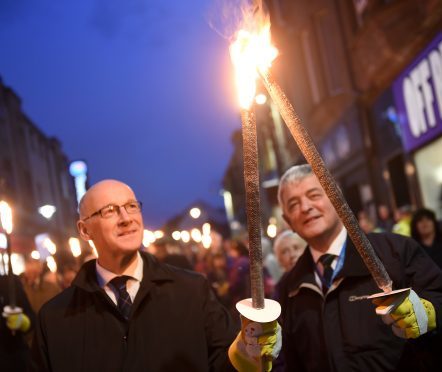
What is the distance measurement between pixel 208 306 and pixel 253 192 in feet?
4.24

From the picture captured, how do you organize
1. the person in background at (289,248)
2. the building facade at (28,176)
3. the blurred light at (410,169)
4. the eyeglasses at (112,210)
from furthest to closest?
the building facade at (28,176) → the blurred light at (410,169) → the person in background at (289,248) → the eyeglasses at (112,210)

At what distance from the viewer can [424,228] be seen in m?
6.00

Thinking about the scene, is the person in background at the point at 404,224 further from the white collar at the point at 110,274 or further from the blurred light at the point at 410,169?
the white collar at the point at 110,274

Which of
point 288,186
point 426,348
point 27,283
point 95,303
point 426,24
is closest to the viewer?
point 426,348

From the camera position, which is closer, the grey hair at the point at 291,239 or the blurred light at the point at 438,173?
the grey hair at the point at 291,239

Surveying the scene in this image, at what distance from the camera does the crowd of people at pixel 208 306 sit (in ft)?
8.57

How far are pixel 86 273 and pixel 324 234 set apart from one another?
142cm

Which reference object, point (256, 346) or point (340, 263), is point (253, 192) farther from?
point (340, 263)

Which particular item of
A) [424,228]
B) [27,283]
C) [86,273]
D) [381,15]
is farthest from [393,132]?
[86,273]

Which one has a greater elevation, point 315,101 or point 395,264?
point 315,101

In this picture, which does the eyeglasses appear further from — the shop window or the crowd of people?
the shop window

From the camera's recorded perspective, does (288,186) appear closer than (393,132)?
Yes

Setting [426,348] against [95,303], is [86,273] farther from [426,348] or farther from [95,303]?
[426,348]

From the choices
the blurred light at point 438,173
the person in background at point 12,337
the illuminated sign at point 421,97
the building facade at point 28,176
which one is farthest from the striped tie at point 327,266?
the building facade at point 28,176
